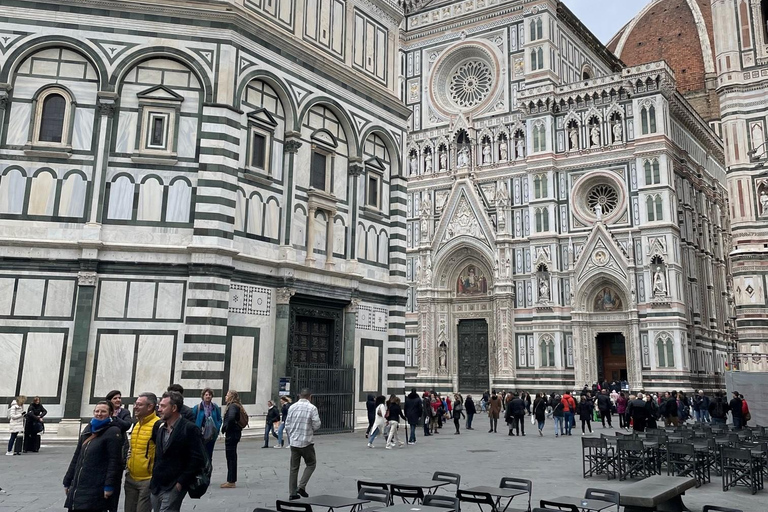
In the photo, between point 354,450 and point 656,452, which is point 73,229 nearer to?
point 354,450

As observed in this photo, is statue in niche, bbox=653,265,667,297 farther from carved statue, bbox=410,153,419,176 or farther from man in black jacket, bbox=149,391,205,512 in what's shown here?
man in black jacket, bbox=149,391,205,512

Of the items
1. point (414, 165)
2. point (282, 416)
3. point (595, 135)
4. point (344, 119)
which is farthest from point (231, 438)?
point (414, 165)

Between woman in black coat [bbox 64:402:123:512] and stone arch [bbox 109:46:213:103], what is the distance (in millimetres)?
12981

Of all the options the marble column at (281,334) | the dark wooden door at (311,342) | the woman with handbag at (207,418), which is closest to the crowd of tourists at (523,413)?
the dark wooden door at (311,342)

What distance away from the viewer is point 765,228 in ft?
100

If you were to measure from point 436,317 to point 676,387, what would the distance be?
14874mm

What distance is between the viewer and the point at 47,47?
17.0 meters

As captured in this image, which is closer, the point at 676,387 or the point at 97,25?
the point at 97,25

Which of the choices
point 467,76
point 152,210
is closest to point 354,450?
point 152,210

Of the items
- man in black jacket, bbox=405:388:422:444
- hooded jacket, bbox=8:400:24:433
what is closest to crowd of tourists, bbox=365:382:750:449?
man in black jacket, bbox=405:388:422:444

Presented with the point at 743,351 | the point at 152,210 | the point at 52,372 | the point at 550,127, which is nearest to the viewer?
the point at 52,372

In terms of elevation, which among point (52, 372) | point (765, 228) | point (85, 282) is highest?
point (765, 228)

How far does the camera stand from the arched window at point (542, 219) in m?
40.1

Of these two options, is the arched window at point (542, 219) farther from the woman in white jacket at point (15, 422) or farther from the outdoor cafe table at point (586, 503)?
the outdoor cafe table at point (586, 503)
